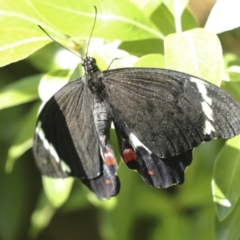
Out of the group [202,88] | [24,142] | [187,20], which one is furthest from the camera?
[24,142]

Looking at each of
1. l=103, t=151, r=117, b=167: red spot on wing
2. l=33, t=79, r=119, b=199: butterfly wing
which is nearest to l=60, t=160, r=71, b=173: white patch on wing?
l=33, t=79, r=119, b=199: butterfly wing

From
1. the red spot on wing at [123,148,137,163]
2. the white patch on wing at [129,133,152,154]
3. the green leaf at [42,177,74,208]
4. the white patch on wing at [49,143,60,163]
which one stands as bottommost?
the green leaf at [42,177,74,208]

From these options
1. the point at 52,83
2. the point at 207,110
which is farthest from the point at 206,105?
the point at 52,83

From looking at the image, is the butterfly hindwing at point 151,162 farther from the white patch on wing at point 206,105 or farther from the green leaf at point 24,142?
the green leaf at point 24,142

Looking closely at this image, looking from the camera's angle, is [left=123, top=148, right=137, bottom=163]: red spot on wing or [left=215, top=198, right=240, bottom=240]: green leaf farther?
[left=215, top=198, right=240, bottom=240]: green leaf

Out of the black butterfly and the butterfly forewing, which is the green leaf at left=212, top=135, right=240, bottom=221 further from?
the butterfly forewing

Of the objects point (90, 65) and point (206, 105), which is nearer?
point (206, 105)

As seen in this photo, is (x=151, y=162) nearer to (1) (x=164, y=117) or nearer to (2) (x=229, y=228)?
(1) (x=164, y=117)
